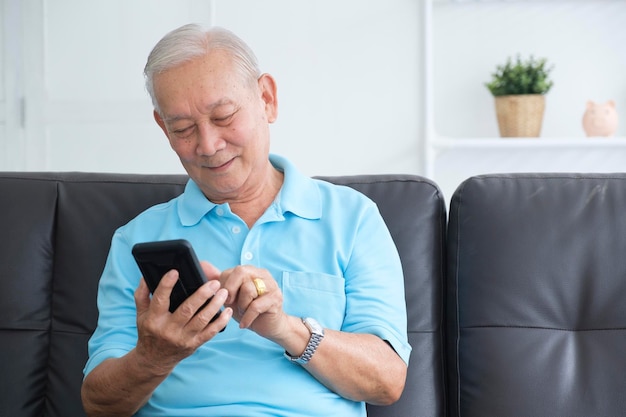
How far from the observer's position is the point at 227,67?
1.38m

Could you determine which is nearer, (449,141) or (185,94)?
(185,94)

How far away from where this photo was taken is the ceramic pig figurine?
2982 millimetres

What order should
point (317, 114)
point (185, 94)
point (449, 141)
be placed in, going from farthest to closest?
point (317, 114) < point (449, 141) < point (185, 94)

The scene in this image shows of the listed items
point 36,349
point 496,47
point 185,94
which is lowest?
point 36,349

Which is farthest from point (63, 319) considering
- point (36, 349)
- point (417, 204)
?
point (417, 204)

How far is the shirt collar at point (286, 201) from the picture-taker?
1.46 meters

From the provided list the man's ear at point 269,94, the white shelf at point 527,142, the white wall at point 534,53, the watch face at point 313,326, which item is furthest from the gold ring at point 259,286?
the white wall at point 534,53

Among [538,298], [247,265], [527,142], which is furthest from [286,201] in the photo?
[527,142]

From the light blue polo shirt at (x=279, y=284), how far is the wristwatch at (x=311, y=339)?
9 centimetres

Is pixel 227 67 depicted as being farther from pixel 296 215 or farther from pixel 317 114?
pixel 317 114

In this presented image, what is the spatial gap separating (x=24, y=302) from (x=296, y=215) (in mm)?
560

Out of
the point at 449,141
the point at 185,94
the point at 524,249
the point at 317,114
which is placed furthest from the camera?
the point at 317,114

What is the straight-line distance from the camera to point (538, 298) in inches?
57.4

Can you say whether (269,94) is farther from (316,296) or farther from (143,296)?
(143,296)
